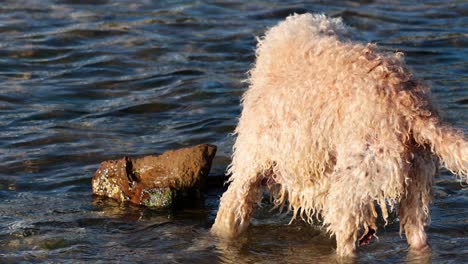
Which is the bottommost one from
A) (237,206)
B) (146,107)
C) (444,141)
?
(237,206)

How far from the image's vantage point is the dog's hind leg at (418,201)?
6094 millimetres

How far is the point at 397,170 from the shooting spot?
5.85m

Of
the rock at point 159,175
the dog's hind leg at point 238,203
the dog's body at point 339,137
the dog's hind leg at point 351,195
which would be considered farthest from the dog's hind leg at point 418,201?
the rock at point 159,175

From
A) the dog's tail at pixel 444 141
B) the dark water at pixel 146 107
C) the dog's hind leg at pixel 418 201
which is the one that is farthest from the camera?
the dark water at pixel 146 107

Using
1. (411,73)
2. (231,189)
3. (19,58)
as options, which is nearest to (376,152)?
(411,73)

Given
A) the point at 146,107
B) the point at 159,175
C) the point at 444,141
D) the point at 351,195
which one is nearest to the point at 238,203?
the point at 159,175

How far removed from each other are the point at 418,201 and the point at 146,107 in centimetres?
439

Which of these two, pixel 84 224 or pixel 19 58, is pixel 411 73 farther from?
pixel 19 58

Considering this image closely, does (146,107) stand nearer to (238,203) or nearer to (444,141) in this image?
(238,203)

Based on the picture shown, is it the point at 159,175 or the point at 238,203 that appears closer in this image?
the point at 238,203

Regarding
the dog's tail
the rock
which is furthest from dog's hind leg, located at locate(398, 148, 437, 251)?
the rock

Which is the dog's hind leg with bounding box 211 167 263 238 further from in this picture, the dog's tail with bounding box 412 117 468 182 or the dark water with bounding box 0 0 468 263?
the dog's tail with bounding box 412 117 468 182

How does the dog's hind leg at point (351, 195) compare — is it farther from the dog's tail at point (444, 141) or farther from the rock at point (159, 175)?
the rock at point (159, 175)

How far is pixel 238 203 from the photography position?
22.8ft
